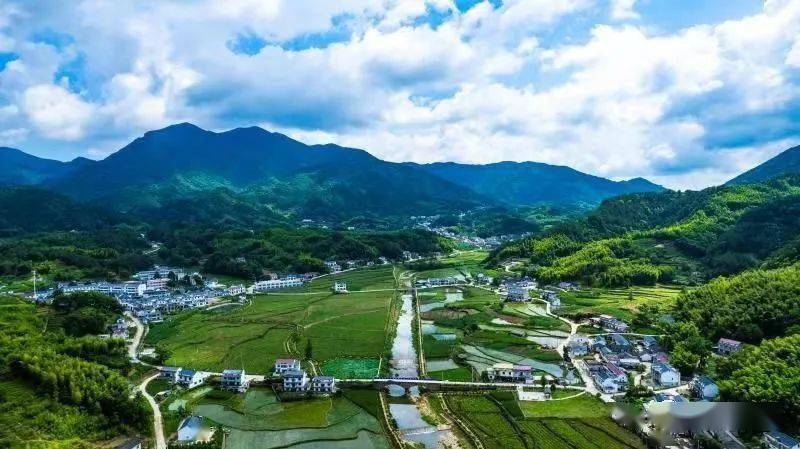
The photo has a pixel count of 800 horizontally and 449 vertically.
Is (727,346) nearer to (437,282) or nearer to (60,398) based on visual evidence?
(437,282)

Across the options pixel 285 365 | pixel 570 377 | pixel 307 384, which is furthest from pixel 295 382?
pixel 570 377

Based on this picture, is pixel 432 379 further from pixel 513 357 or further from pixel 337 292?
pixel 337 292

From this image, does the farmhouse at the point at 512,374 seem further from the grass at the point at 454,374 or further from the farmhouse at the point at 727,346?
the farmhouse at the point at 727,346

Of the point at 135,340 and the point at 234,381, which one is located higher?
the point at 135,340

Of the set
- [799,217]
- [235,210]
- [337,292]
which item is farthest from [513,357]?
[235,210]

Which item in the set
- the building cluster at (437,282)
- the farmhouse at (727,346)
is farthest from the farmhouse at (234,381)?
the building cluster at (437,282)

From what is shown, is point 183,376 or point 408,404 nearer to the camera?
point 408,404

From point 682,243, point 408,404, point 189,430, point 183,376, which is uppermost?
point 682,243
